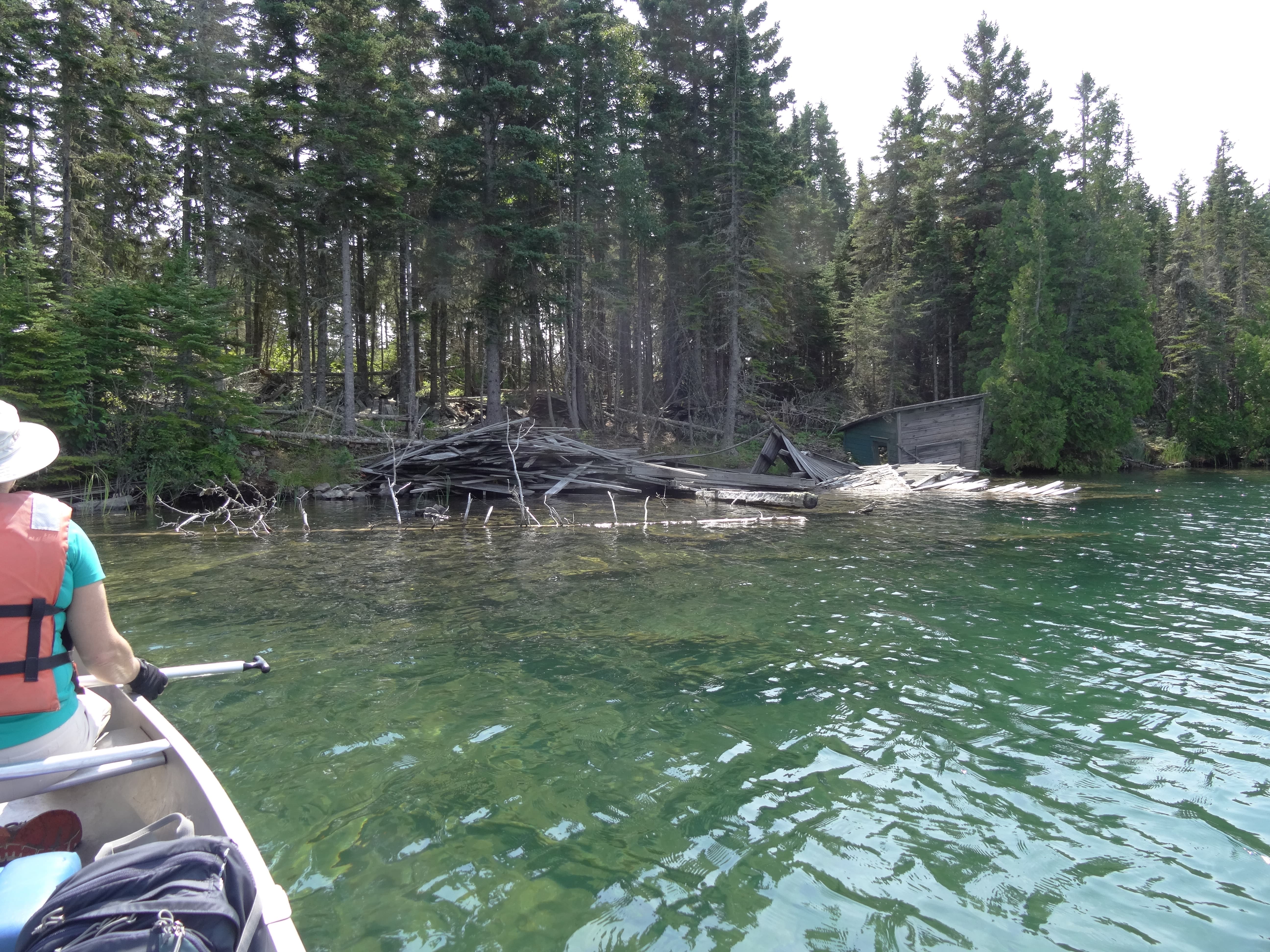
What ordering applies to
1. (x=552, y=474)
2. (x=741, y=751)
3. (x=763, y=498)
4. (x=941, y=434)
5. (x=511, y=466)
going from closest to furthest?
(x=741, y=751)
(x=763, y=498)
(x=511, y=466)
(x=552, y=474)
(x=941, y=434)

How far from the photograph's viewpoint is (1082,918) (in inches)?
138

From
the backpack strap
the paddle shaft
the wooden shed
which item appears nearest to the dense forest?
the wooden shed

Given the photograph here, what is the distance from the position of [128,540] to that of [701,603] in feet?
39.0

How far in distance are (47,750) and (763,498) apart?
18323 mm

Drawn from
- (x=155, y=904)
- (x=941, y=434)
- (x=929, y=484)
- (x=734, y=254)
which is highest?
(x=734, y=254)

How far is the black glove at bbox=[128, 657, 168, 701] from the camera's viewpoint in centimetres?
371

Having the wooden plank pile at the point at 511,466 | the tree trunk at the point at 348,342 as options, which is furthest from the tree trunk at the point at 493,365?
the wooden plank pile at the point at 511,466

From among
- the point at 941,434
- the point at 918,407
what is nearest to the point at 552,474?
the point at 918,407

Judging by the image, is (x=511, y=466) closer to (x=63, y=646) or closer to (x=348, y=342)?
(x=348, y=342)

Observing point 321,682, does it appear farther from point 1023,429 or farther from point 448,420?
point 1023,429

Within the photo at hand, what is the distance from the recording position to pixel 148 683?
12.3 ft

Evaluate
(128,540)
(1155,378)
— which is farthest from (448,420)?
(1155,378)

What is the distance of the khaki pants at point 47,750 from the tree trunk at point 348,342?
20846 millimetres

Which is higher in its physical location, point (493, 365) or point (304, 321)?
point (304, 321)
